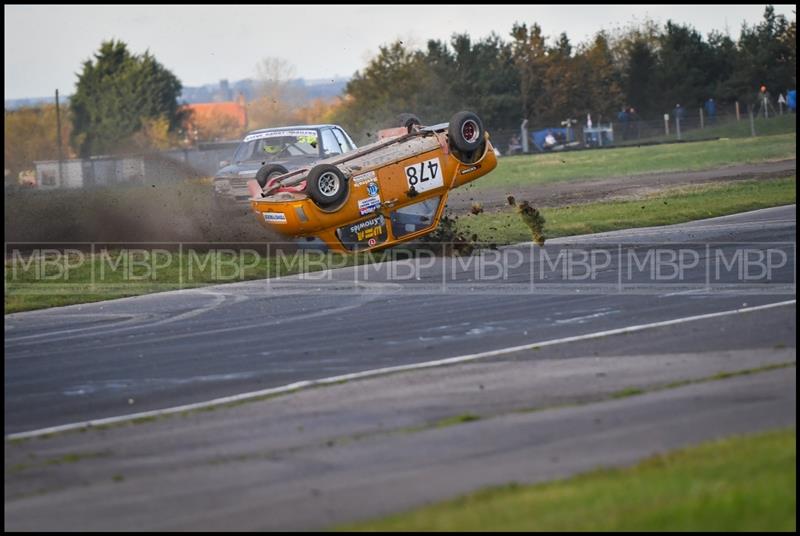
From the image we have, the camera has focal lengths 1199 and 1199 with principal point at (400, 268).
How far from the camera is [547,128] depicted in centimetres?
6481

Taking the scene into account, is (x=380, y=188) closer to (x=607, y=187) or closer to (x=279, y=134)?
(x=279, y=134)

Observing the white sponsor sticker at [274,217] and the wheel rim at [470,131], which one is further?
the wheel rim at [470,131]

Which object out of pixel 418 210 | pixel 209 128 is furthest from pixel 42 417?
pixel 209 128

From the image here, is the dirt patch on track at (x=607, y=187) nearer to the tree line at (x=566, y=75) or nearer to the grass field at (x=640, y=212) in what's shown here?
the grass field at (x=640, y=212)

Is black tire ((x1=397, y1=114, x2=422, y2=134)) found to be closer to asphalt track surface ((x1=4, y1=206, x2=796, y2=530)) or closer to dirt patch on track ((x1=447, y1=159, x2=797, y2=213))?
asphalt track surface ((x1=4, y1=206, x2=796, y2=530))

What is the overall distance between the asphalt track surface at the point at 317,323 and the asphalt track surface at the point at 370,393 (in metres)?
0.05

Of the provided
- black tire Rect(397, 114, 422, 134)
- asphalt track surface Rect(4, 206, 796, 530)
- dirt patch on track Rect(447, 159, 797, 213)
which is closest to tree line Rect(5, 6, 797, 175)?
dirt patch on track Rect(447, 159, 797, 213)

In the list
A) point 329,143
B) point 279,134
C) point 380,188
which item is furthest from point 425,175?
point 279,134

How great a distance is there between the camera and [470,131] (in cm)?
1836

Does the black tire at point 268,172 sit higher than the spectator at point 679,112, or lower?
lower

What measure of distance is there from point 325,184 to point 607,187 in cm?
1652

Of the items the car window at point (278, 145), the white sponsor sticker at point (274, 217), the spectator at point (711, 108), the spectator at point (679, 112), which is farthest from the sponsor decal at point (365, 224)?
the spectator at point (711, 108)

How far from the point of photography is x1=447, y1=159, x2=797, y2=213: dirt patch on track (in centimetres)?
2895

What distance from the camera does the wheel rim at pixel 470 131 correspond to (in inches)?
719
